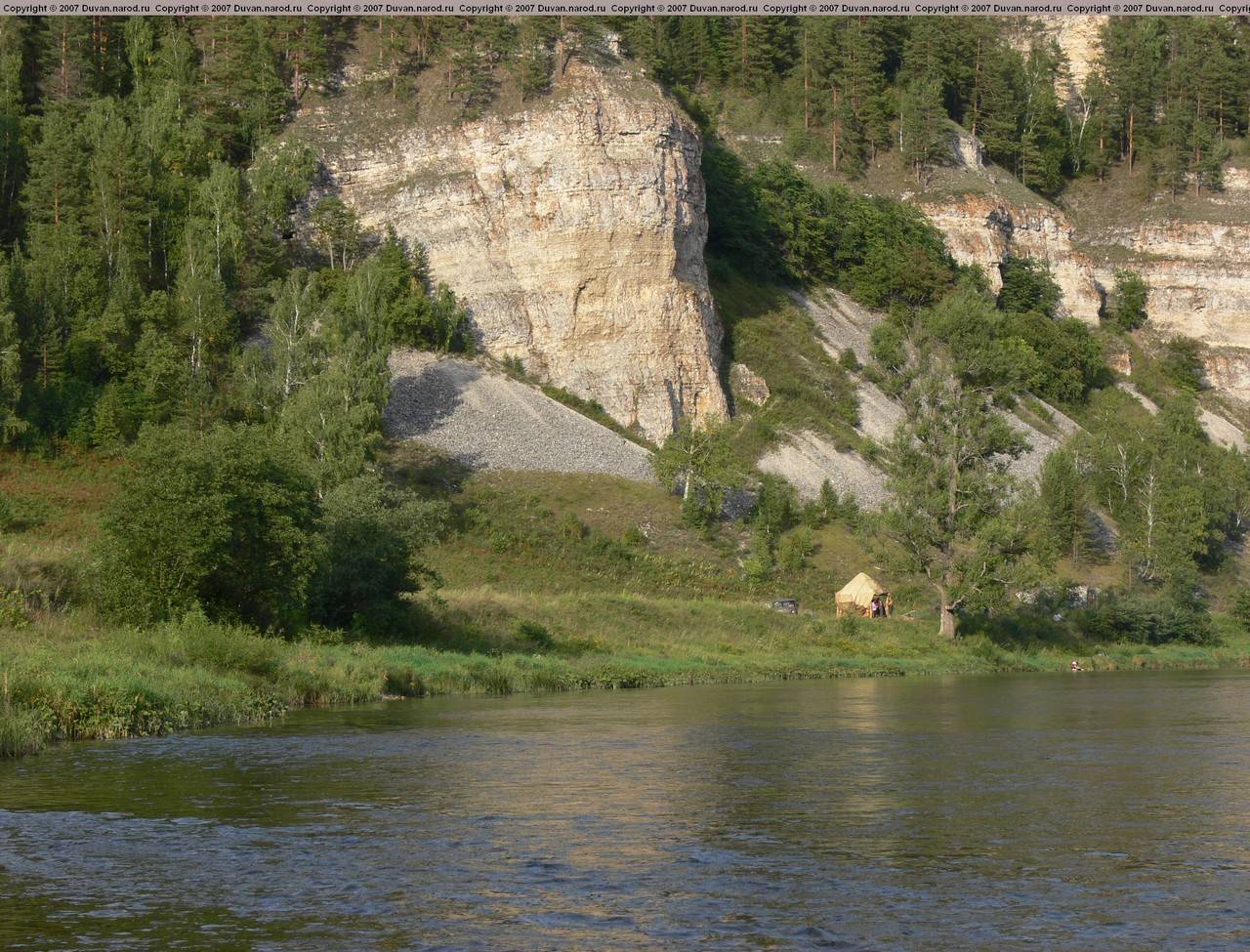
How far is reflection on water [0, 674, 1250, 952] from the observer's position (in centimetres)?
1152

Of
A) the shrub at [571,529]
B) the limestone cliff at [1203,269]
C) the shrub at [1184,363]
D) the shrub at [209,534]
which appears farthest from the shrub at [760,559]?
the limestone cliff at [1203,269]

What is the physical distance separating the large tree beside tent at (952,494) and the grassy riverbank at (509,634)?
7.69 ft

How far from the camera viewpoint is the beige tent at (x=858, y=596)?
Result: 60.6 metres

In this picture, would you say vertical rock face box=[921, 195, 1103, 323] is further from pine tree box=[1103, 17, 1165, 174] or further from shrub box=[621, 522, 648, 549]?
shrub box=[621, 522, 648, 549]

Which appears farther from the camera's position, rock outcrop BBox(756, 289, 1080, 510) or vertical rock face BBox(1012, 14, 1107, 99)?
vertical rock face BBox(1012, 14, 1107, 99)

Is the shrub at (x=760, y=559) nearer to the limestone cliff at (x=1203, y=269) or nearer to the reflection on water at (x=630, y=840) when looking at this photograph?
the reflection on water at (x=630, y=840)

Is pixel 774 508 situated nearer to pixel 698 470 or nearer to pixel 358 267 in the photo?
pixel 698 470

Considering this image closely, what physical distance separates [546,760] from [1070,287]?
94140 mm

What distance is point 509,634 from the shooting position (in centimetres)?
4419

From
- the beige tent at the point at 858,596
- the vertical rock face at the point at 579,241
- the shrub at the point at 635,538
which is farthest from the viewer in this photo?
the vertical rock face at the point at 579,241

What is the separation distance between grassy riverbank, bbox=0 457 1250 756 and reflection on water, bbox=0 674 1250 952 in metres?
2.26

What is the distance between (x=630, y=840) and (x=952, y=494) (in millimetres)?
41232

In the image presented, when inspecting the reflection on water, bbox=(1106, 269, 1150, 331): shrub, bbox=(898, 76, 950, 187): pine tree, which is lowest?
the reflection on water

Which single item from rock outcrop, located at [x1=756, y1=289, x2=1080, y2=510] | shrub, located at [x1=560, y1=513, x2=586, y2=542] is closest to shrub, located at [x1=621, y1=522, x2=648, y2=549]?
shrub, located at [x1=560, y1=513, x2=586, y2=542]
